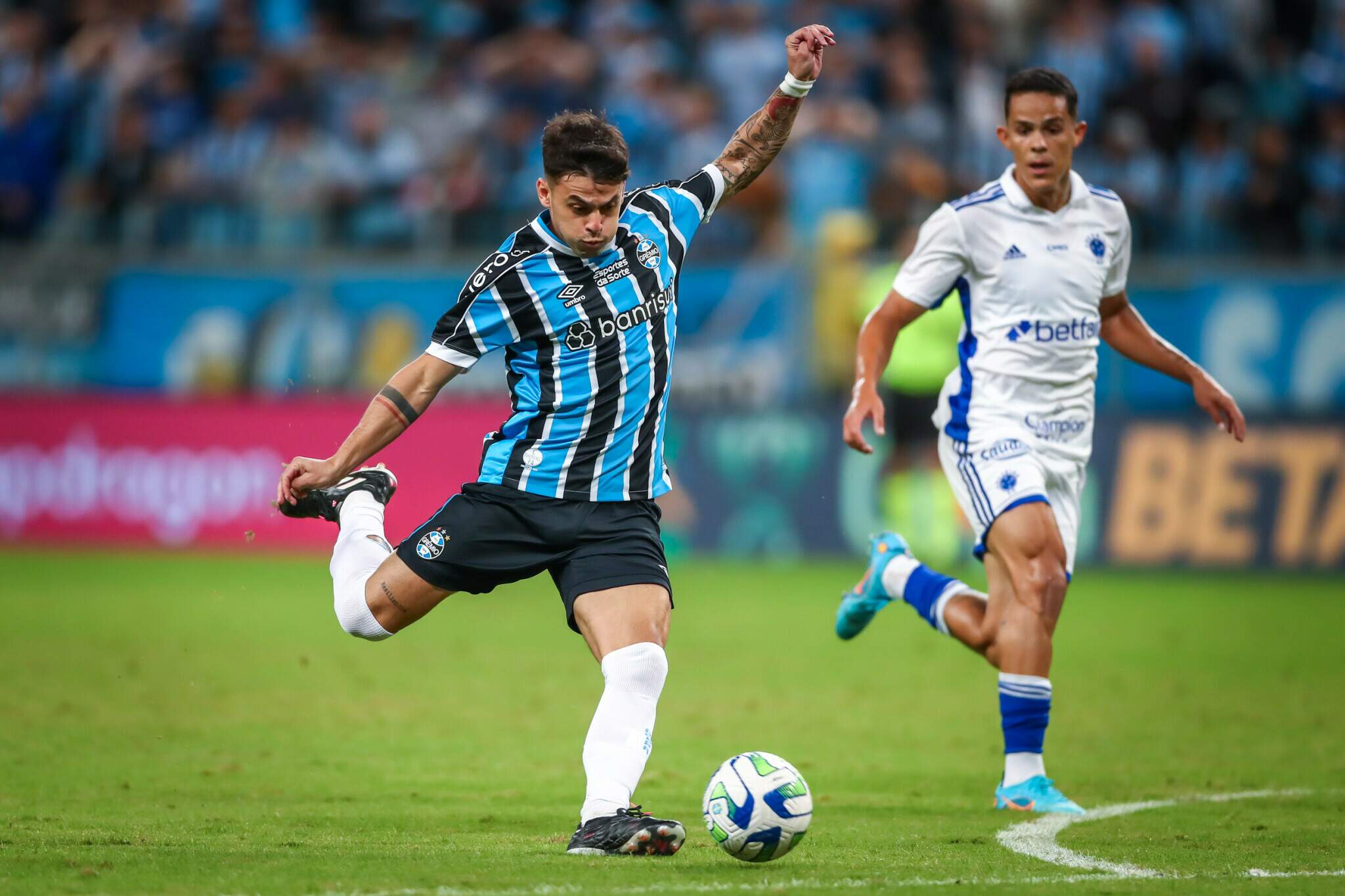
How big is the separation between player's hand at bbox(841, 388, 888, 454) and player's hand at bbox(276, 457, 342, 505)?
71.8 inches

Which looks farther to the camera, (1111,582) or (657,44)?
(657,44)

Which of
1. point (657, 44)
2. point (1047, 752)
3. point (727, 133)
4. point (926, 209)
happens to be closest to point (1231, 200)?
point (926, 209)

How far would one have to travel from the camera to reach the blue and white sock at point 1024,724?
6.53m

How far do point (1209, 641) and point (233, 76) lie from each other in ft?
42.2

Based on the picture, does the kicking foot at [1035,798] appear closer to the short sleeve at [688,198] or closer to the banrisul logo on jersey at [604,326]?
the banrisul logo on jersey at [604,326]

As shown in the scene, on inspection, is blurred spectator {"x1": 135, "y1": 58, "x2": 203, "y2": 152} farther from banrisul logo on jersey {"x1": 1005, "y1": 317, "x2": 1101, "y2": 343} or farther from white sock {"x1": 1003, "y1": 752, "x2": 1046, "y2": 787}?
white sock {"x1": 1003, "y1": 752, "x2": 1046, "y2": 787}

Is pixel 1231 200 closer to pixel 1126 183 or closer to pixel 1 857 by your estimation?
pixel 1126 183

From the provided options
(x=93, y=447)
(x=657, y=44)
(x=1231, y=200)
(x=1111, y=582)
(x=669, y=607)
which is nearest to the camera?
(x=669, y=607)

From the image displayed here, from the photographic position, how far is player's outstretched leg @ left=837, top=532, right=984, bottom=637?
7.27 meters

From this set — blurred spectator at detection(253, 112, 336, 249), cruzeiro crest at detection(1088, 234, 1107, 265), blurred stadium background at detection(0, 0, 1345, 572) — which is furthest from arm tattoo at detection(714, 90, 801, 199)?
blurred spectator at detection(253, 112, 336, 249)

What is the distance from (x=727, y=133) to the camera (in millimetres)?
18141

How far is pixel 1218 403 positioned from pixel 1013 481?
3.47ft

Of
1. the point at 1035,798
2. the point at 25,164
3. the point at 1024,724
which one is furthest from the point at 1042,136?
the point at 25,164

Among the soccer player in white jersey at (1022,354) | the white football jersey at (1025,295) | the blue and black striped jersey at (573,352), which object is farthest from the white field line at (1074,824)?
the blue and black striped jersey at (573,352)
